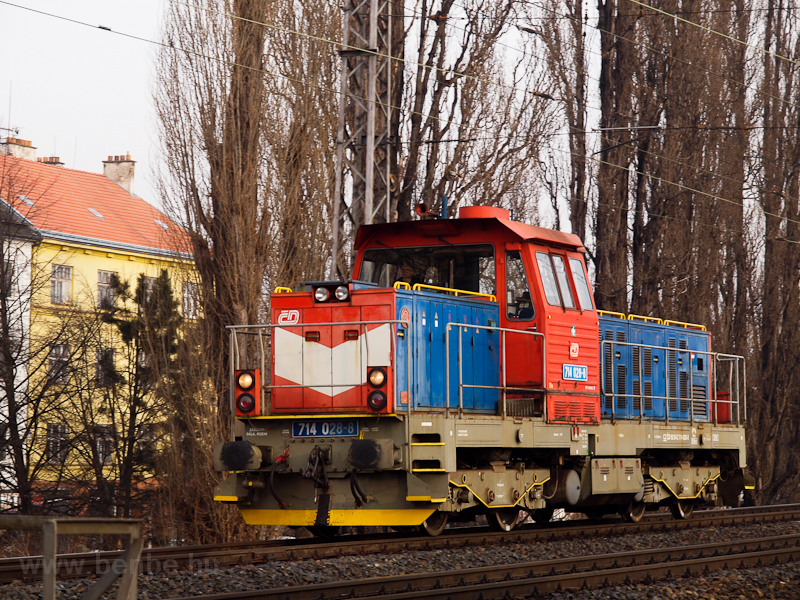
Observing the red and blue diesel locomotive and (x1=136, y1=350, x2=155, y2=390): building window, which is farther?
(x1=136, y1=350, x2=155, y2=390): building window

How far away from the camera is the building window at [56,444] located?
22.6 metres

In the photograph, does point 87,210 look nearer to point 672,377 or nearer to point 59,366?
point 59,366

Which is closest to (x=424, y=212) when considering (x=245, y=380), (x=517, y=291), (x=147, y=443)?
(x=517, y=291)

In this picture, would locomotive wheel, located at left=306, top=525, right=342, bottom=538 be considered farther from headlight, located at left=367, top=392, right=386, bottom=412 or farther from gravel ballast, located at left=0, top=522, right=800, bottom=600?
headlight, located at left=367, top=392, right=386, bottom=412

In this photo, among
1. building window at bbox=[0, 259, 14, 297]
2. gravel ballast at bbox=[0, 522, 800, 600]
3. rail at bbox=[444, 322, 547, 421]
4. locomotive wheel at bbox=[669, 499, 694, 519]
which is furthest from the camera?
building window at bbox=[0, 259, 14, 297]

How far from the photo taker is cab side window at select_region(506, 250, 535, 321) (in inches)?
443

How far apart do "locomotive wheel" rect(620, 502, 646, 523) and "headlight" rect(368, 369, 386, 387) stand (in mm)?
5375

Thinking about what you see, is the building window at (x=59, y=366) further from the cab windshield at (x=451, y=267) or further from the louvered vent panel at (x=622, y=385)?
the louvered vent panel at (x=622, y=385)

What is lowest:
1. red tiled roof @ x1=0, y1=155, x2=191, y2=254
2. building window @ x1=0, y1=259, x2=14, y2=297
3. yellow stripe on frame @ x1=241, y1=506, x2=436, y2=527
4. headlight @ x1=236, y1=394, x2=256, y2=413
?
yellow stripe on frame @ x1=241, y1=506, x2=436, y2=527

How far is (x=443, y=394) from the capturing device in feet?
35.4

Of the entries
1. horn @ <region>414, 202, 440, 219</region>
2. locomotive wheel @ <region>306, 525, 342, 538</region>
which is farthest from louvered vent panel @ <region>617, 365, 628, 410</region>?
locomotive wheel @ <region>306, 525, 342, 538</region>

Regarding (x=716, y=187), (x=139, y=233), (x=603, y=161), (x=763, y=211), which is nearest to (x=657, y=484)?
(x=603, y=161)

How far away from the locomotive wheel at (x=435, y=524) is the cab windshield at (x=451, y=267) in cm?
258

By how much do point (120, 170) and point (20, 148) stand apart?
4917mm
